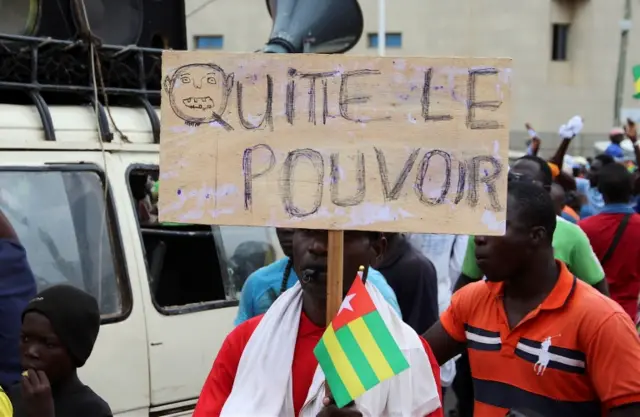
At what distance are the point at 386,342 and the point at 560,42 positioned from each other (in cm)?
2747

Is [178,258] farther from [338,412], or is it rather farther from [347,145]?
[338,412]

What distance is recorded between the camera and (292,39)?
18.4 feet

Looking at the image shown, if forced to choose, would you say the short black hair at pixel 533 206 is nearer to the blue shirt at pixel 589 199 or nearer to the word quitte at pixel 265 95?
the word quitte at pixel 265 95

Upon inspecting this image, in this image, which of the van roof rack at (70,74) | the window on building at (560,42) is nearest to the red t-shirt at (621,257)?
the van roof rack at (70,74)

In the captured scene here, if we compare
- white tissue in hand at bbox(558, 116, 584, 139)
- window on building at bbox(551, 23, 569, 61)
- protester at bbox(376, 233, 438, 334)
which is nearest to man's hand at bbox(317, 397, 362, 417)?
protester at bbox(376, 233, 438, 334)

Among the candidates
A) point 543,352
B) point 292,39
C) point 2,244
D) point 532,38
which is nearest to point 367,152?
point 543,352

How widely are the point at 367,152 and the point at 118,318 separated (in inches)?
76.7

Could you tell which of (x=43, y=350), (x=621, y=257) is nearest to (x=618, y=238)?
(x=621, y=257)

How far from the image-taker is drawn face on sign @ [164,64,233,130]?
237 cm

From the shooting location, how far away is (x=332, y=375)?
2.12 m

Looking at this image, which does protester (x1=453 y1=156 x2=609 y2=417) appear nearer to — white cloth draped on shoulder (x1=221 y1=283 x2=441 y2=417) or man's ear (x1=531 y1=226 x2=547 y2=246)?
man's ear (x1=531 y1=226 x2=547 y2=246)

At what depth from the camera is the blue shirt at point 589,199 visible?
9.58m

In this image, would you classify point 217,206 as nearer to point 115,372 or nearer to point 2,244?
point 2,244

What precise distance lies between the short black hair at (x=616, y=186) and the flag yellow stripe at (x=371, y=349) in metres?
4.11
